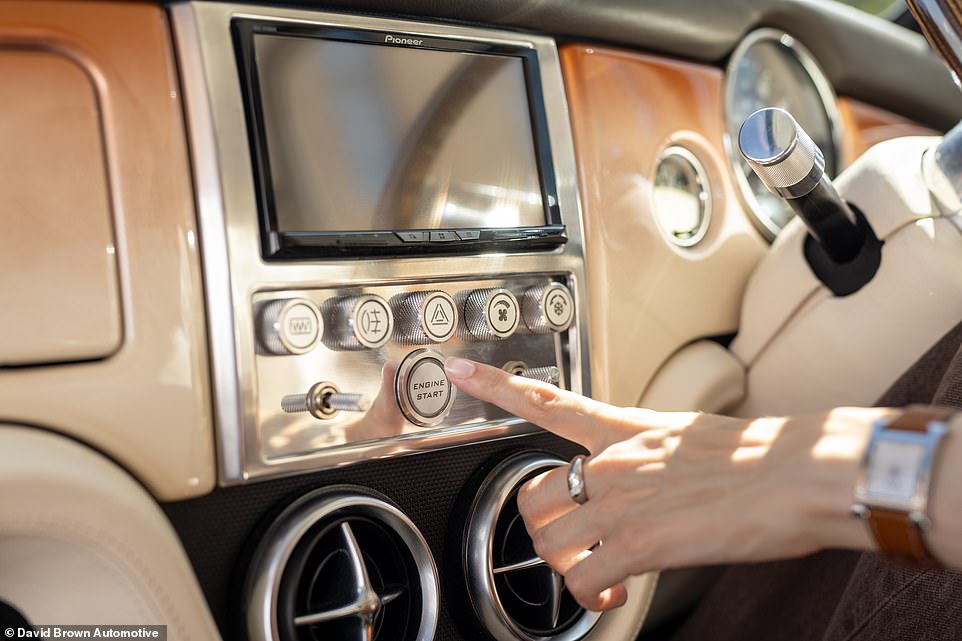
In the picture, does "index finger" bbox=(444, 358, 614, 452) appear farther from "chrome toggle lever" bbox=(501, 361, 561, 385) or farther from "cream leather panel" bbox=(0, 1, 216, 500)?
"cream leather panel" bbox=(0, 1, 216, 500)

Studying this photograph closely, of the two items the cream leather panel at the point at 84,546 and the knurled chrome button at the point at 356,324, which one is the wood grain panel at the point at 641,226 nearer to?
the knurled chrome button at the point at 356,324

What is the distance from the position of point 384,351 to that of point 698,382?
382 millimetres

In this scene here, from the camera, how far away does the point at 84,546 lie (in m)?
0.57

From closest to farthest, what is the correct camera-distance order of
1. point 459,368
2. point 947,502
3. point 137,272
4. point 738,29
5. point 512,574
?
point 947,502 → point 137,272 → point 459,368 → point 512,574 → point 738,29

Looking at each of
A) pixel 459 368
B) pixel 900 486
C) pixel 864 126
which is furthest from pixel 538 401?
pixel 864 126

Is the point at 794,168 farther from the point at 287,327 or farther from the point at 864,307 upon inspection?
the point at 287,327

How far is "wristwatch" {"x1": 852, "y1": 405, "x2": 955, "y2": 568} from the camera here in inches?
20.0

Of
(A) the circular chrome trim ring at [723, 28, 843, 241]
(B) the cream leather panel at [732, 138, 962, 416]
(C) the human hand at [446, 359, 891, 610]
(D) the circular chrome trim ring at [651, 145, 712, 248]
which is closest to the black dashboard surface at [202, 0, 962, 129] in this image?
(A) the circular chrome trim ring at [723, 28, 843, 241]

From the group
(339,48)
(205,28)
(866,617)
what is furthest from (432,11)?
(866,617)

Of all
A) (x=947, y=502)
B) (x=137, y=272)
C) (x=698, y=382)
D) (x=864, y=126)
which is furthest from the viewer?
(x=864, y=126)

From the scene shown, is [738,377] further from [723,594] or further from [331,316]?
[331,316]

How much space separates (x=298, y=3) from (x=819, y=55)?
31.9 inches

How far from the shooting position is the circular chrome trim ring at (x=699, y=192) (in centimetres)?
93

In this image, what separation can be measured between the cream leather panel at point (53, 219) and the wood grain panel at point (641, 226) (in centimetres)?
45
